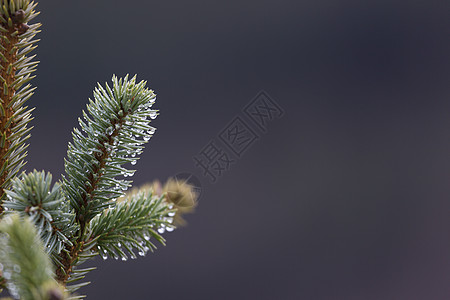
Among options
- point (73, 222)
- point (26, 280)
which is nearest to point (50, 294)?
point (26, 280)

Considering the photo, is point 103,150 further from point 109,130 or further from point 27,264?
point 27,264

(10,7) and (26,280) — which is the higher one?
(10,7)

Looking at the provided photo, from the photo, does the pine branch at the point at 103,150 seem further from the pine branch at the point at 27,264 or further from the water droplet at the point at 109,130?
the pine branch at the point at 27,264

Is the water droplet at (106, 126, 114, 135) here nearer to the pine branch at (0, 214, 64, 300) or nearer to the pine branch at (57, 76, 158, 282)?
the pine branch at (57, 76, 158, 282)

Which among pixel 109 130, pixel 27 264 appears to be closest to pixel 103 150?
pixel 109 130

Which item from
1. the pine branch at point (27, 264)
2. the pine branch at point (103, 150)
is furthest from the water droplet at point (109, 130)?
the pine branch at point (27, 264)

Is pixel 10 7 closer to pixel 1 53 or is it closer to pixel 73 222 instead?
pixel 1 53

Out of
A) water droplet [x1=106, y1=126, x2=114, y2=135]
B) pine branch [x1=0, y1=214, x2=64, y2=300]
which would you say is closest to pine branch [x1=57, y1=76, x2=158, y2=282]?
water droplet [x1=106, y1=126, x2=114, y2=135]
